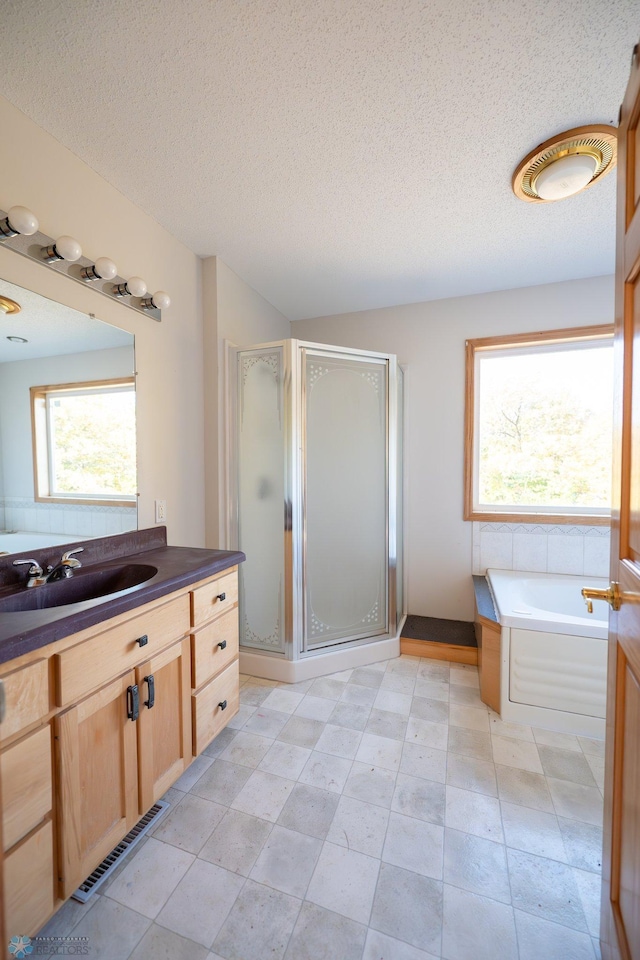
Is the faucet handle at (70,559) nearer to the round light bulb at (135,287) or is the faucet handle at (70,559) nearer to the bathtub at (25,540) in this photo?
the bathtub at (25,540)

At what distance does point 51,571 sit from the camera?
1.36 m

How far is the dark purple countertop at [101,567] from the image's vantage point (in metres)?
0.89

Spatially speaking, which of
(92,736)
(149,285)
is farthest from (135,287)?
(92,736)

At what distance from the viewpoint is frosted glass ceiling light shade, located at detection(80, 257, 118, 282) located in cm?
153

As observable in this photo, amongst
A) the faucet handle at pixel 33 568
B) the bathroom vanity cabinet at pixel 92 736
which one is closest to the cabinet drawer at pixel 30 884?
the bathroom vanity cabinet at pixel 92 736

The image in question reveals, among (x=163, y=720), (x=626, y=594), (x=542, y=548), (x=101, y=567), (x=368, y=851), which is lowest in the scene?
(x=368, y=851)

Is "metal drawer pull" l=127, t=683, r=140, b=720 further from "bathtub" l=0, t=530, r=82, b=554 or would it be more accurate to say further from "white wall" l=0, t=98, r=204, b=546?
"white wall" l=0, t=98, r=204, b=546

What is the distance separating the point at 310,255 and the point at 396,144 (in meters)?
0.88

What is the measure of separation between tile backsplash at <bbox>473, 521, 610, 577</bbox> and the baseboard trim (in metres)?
0.61

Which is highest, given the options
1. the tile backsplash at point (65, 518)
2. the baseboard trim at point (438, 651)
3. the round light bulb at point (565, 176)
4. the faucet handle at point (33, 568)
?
the round light bulb at point (565, 176)

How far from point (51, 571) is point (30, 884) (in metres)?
0.83

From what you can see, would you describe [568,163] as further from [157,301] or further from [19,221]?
[19,221]

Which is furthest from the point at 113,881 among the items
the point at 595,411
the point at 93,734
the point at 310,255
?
the point at 595,411

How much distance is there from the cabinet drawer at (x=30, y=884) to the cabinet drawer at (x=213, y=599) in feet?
2.22
